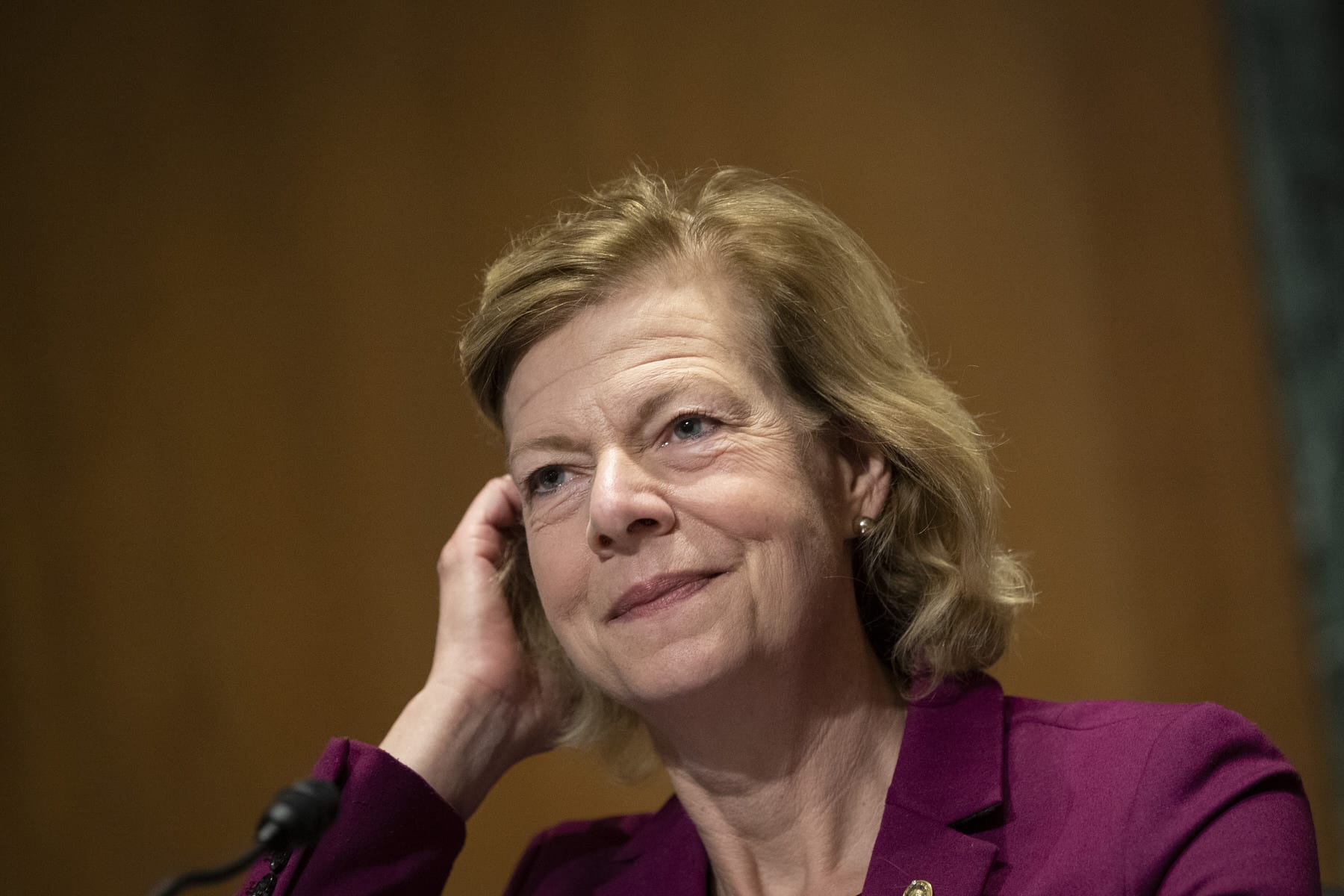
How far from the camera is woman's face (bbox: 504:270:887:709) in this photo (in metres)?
1.64

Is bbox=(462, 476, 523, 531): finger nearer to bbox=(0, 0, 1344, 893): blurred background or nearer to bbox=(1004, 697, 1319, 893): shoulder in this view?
bbox=(1004, 697, 1319, 893): shoulder

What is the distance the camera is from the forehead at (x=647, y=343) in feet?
5.61

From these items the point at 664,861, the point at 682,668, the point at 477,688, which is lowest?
the point at 664,861

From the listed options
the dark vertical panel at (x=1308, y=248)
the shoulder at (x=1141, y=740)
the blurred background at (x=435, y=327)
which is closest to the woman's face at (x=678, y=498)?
the shoulder at (x=1141, y=740)

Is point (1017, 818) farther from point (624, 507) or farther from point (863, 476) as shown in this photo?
point (624, 507)

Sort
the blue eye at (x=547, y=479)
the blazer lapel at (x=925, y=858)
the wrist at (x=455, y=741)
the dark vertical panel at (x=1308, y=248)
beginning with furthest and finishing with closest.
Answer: the dark vertical panel at (x=1308, y=248) < the wrist at (x=455, y=741) < the blue eye at (x=547, y=479) < the blazer lapel at (x=925, y=858)

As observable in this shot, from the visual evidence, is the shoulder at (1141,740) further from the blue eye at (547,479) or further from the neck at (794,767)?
the blue eye at (547,479)

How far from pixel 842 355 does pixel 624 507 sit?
0.38m

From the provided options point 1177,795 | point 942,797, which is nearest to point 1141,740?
point 1177,795

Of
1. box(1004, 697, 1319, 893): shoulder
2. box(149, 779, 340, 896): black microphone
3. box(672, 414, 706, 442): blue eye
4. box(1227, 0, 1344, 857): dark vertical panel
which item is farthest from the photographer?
box(1227, 0, 1344, 857): dark vertical panel

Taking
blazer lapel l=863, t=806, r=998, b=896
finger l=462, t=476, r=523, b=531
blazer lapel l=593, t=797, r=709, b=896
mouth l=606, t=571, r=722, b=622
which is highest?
finger l=462, t=476, r=523, b=531

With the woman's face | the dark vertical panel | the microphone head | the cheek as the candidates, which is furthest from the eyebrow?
the dark vertical panel

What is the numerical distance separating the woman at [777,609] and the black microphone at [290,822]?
519 millimetres

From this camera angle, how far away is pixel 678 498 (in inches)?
65.3
